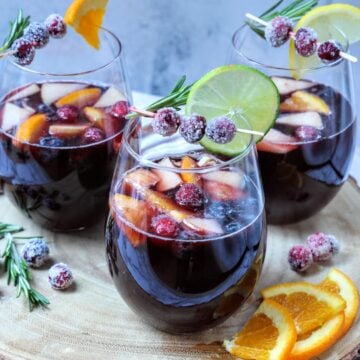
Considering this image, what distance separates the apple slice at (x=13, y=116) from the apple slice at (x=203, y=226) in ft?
1.62

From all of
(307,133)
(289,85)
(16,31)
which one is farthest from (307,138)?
(16,31)

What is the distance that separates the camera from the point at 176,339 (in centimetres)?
138

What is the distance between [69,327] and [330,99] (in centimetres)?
73

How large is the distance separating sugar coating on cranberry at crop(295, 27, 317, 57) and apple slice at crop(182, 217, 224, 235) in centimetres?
47

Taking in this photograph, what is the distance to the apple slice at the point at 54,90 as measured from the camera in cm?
156

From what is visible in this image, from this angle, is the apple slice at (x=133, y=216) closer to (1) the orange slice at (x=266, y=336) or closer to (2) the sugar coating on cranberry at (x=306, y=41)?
(1) the orange slice at (x=266, y=336)

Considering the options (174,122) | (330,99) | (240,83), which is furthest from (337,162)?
(174,122)

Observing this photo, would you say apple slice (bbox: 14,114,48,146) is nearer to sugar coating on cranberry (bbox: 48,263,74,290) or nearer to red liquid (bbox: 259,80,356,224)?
sugar coating on cranberry (bbox: 48,263,74,290)

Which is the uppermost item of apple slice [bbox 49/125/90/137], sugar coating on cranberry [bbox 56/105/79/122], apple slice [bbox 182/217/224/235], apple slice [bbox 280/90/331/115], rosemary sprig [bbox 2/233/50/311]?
apple slice [bbox 280/90/331/115]

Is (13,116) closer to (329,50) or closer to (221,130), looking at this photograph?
(221,130)

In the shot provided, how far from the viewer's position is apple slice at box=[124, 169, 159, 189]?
4.00 ft

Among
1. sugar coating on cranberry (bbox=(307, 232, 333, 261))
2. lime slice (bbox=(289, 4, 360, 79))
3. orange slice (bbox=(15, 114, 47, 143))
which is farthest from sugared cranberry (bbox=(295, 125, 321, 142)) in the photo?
orange slice (bbox=(15, 114, 47, 143))

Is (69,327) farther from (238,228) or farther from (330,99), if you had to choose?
(330,99)

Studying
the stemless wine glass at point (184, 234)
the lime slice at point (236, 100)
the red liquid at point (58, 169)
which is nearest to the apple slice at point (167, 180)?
the stemless wine glass at point (184, 234)
